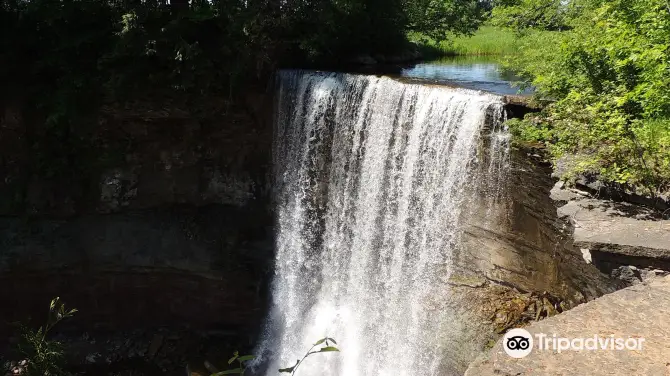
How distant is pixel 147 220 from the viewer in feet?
33.7

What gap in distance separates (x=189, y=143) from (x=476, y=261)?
603cm

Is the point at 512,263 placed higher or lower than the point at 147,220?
higher

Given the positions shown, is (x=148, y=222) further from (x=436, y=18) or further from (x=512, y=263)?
(x=436, y=18)

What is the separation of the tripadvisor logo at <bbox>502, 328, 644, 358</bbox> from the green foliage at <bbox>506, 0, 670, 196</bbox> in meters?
2.45

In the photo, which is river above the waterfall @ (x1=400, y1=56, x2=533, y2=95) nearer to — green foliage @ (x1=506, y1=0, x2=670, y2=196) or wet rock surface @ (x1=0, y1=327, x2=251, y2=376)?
green foliage @ (x1=506, y1=0, x2=670, y2=196)

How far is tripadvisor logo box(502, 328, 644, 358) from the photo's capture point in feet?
7.57

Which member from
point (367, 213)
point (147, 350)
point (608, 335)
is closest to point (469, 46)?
point (367, 213)

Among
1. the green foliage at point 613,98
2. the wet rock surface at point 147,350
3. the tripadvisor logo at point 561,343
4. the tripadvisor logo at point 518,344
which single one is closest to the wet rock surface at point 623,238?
the green foliage at point 613,98

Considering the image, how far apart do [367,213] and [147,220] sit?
506 cm

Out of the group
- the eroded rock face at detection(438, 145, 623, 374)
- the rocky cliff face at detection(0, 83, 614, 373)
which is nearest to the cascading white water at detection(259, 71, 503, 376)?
the eroded rock face at detection(438, 145, 623, 374)

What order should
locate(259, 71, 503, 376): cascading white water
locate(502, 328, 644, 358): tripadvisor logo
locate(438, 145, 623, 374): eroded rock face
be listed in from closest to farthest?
locate(502, 328, 644, 358): tripadvisor logo → locate(438, 145, 623, 374): eroded rock face → locate(259, 71, 503, 376): cascading white water

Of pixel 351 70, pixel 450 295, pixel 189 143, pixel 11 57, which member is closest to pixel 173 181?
pixel 189 143

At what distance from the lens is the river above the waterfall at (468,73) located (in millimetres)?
8109

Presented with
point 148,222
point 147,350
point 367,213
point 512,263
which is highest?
point 367,213
